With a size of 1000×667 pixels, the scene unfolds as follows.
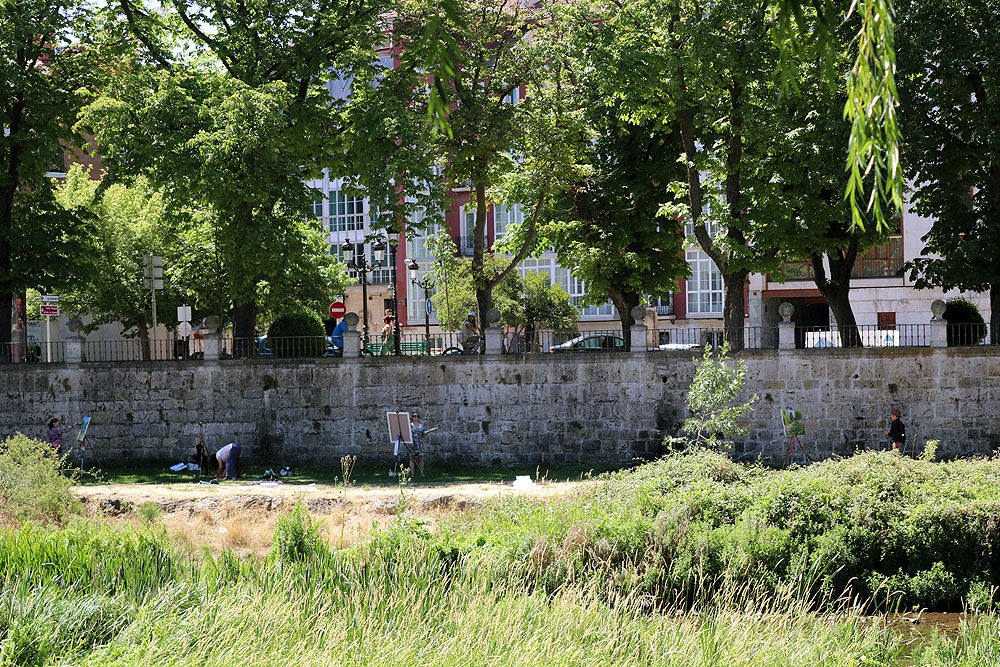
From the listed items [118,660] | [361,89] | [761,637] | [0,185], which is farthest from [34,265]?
[761,637]

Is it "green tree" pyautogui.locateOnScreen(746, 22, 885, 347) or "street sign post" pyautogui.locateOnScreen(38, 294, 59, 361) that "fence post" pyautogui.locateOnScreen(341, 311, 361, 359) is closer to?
"street sign post" pyautogui.locateOnScreen(38, 294, 59, 361)

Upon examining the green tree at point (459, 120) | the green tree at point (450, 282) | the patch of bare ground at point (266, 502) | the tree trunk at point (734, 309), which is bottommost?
the patch of bare ground at point (266, 502)

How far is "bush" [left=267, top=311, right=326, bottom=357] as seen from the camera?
23562 millimetres

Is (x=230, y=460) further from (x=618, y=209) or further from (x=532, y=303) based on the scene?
(x=532, y=303)

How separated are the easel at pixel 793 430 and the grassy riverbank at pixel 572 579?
240 inches

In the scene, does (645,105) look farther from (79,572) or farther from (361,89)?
(79,572)

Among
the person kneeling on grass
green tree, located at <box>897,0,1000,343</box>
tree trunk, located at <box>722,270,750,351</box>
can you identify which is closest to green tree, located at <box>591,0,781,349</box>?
tree trunk, located at <box>722,270,750,351</box>

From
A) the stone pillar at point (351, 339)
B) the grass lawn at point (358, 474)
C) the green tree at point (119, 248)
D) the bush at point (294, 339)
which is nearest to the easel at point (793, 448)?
the grass lawn at point (358, 474)

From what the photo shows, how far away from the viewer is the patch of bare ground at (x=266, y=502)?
1639cm

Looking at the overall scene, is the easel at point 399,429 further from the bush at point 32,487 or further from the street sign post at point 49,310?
the street sign post at point 49,310

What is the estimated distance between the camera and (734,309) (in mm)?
22609

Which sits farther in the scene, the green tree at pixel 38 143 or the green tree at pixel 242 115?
the green tree at pixel 38 143

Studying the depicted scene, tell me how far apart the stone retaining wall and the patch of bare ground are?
9.99 ft

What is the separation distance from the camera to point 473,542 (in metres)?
12.0
